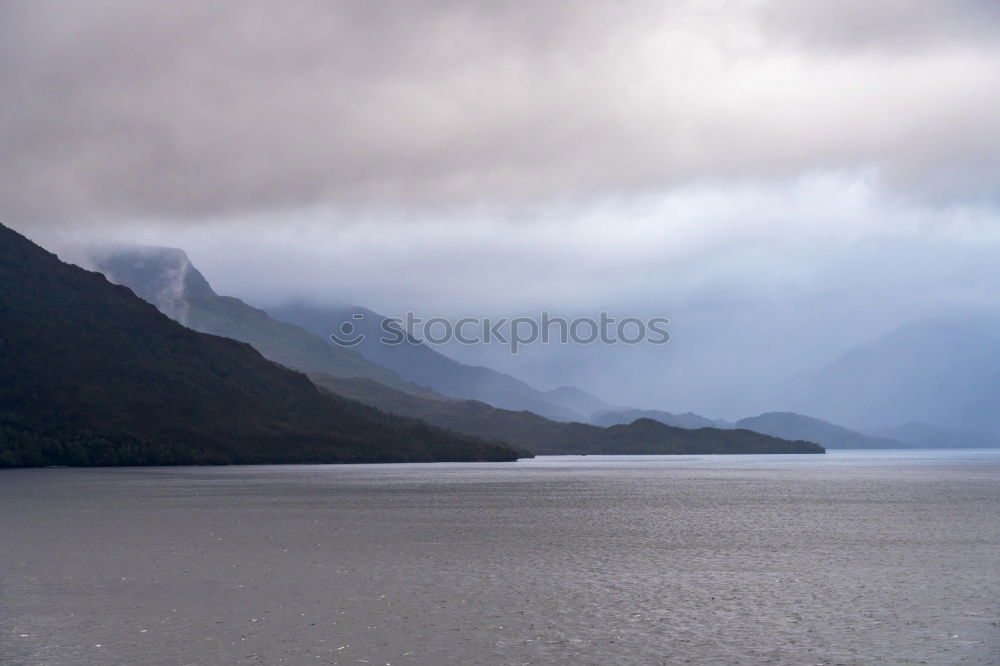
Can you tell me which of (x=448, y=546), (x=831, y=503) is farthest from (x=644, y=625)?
(x=831, y=503)

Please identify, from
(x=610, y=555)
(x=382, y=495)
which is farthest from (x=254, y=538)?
(x=382, y=495)

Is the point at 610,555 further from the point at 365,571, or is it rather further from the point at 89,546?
the point at 89,546

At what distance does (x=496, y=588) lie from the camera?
5919 centimetres

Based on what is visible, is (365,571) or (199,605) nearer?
(199,605)

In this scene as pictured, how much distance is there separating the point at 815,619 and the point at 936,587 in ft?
45.6

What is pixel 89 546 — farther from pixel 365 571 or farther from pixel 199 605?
pixel 199 605

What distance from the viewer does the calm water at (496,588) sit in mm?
42125

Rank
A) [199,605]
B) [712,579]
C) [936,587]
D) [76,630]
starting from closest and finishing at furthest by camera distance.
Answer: [76,630], [199,605], [936,587], [712,579]

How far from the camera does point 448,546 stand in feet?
273

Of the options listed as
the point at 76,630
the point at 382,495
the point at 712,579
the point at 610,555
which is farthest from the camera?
the point at 382,495

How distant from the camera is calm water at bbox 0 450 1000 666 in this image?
4212 centimetres

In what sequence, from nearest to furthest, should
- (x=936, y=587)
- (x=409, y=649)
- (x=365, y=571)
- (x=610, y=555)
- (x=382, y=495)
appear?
(x=409, y=649)
(x=936, y=587)
(x=365, y=571)
(x=610, y=555)
(x=382, y=495)

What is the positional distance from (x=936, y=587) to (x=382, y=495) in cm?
11615

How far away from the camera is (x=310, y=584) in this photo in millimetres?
60469
